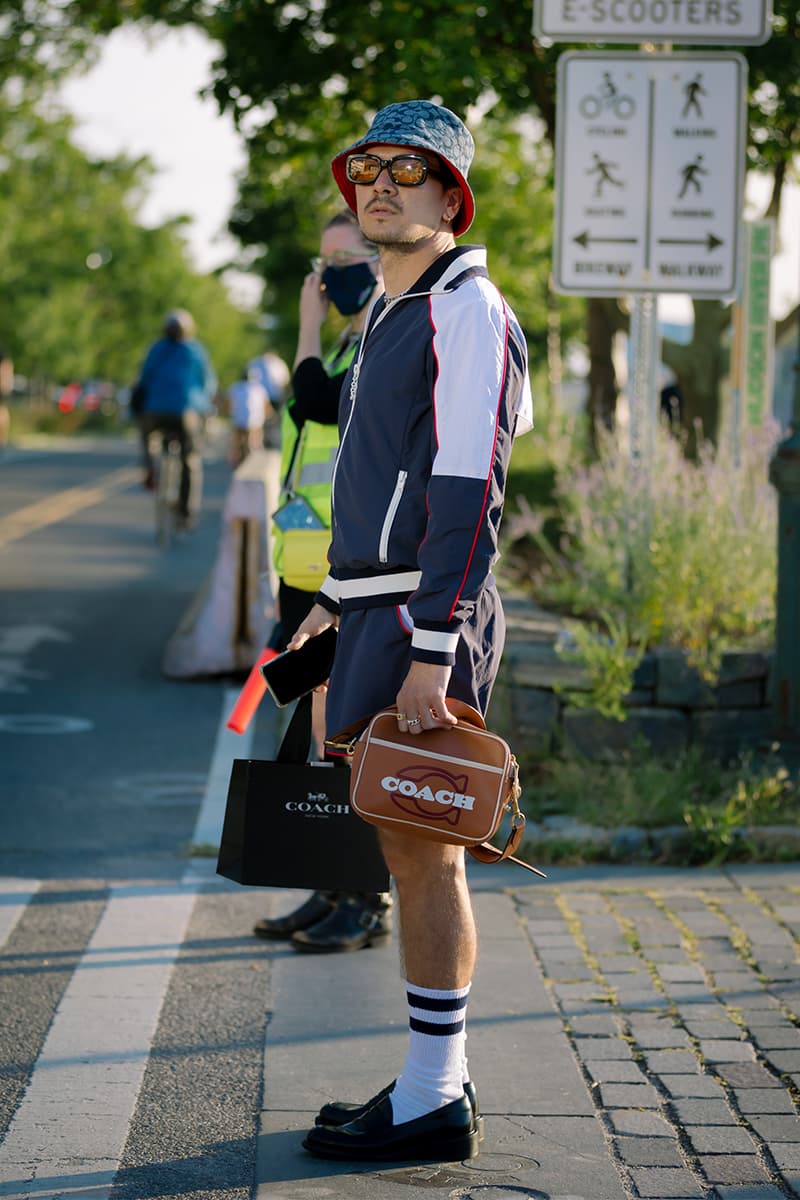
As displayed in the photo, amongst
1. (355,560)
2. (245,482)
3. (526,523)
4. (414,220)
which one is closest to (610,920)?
(355,560)

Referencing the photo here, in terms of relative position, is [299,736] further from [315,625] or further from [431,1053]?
[431,1053]

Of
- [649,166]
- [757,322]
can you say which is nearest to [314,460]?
[649,166]

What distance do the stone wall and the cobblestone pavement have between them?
0.95 meters

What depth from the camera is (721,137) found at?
25.3 ft

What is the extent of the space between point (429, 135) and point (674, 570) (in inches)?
163

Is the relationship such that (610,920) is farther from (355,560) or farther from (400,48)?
(400,48)

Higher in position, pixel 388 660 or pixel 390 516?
pixel 390 516

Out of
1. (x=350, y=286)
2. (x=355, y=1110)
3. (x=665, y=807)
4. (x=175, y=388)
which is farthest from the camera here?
(x=175, y=388)

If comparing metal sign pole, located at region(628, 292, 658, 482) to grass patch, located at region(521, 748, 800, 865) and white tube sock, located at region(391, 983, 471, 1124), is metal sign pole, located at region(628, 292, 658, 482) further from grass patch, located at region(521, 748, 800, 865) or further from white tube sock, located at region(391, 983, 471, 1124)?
white tube sock, located at region(391, 983, 471, 1124)

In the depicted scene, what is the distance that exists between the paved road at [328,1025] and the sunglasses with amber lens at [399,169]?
78.5 inches

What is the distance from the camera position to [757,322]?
14.1 m

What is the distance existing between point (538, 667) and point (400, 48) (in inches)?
241

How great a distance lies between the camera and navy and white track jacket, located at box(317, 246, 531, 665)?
3.42 metres

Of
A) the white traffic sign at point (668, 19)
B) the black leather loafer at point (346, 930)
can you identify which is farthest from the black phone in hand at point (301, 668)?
the white traffic sign at point (668, 19)
